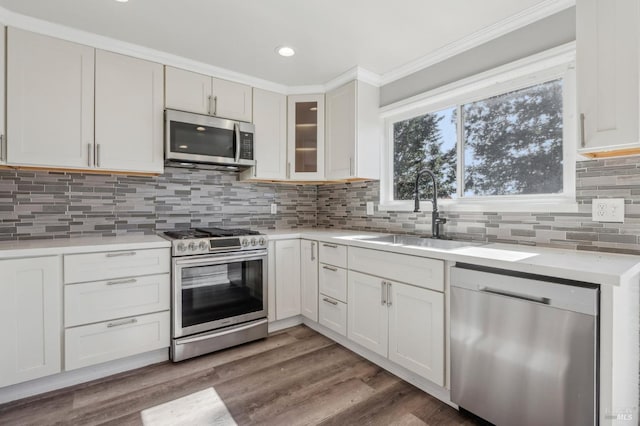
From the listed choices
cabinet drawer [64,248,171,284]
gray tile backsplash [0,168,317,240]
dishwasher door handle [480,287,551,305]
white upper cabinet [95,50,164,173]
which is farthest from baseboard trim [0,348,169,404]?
dishwasher door handle [480,287,551,305]

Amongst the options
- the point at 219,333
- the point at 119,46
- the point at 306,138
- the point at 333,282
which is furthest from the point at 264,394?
the point at 119,46

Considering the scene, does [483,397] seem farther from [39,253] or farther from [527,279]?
[39,253]

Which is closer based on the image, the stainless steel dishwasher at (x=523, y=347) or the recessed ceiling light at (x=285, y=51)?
the stainless steel dishwasher at (x=523, y=347)

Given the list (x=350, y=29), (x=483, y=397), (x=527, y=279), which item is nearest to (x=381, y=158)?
(x=350, y=29)

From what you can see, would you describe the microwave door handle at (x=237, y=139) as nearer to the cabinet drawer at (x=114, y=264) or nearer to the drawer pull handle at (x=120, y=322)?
the cabinet drawer at (x=114, y=264)

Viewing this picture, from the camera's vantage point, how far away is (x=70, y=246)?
6.45 ft

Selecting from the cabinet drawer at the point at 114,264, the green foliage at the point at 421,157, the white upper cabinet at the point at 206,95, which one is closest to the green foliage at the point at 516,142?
the green foliage at the point at 421,157

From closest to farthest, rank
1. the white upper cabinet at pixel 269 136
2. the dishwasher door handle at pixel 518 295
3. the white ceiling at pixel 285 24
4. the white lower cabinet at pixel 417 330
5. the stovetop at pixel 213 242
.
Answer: the dishwasher door handle at pixel 518 295 < the white lower cabinet at pixel 417 330 < the white ceiling at pixel 285 24 < the stovetop at pixel 213 242 < the white upper cabinet at pixel 269 136

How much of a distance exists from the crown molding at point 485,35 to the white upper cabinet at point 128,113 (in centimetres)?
202

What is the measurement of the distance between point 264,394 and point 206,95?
7.74 feet

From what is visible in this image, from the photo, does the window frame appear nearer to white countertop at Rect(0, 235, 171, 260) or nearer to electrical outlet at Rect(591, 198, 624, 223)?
electrical outlet at Rect(591, 198, 624, 223)

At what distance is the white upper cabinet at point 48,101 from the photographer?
2025 mm

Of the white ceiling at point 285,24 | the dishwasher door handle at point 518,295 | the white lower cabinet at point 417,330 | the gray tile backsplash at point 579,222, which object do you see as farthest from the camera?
the white ceiling at point 285,24

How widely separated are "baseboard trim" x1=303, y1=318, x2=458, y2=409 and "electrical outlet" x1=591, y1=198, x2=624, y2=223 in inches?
49.4
